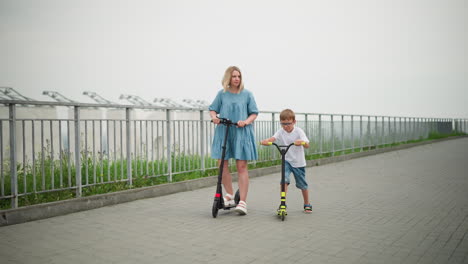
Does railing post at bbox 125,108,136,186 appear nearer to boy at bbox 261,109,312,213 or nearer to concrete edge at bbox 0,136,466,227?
concrete edge at bbox 0,136,466,227

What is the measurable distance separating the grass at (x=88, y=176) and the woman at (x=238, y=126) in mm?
2365

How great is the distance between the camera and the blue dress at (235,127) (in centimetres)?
638

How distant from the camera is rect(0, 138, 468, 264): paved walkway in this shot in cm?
429

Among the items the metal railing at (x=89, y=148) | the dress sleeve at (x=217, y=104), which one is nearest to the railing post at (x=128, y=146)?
the metal railing at (x=89, y=148)

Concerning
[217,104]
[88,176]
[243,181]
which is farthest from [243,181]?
[88,176]

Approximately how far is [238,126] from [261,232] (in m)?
1.59

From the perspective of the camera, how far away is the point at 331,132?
17062mm

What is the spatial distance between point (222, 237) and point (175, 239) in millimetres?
513

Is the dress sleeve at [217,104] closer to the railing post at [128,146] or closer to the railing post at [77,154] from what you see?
the railing post at [77,154]

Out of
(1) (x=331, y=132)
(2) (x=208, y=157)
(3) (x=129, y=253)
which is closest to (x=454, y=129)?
(1) (x=331, y=132)

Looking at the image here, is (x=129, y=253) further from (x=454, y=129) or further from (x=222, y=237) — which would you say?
(x=454, y=129)

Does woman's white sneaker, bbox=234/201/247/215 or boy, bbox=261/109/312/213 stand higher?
boy, bbox=261/109/312/213

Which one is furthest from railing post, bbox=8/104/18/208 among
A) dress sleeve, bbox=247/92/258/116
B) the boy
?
the boy

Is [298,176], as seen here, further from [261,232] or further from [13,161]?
[13,161]
